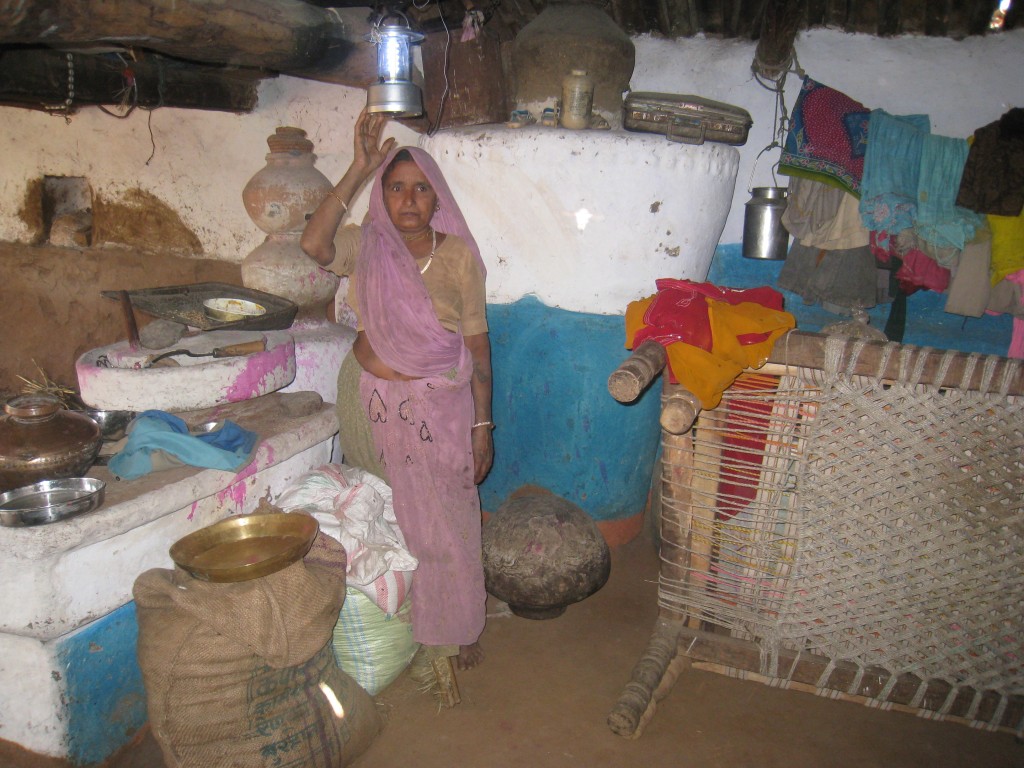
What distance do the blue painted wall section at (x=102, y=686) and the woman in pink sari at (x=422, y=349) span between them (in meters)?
1.01

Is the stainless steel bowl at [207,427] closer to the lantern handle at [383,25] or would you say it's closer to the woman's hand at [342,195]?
the woman's hand at [342,195]

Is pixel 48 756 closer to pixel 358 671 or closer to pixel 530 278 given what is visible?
pixel 358 671

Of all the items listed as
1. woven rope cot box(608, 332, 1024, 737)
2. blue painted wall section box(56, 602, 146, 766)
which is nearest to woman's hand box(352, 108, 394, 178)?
woven rope cot box(608, 332, 1024, 737)

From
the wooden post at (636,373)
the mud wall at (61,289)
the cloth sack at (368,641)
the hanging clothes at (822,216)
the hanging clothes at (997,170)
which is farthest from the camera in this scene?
the mud wall at (61,289)

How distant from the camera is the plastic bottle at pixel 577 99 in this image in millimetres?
3332

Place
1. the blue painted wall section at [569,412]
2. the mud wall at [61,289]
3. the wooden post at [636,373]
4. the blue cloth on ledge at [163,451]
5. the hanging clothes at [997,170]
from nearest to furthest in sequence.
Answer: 1. the wooden post at [636,373]
2. the blue cloth on ledge at [163,451]
3. the hanging clothes at [997,170]
4. the blue painted wall section at [569,412]
5. the mud wall at [61,289]

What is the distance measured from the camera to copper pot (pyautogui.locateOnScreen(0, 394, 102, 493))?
215cm

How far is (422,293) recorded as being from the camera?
2.58 m

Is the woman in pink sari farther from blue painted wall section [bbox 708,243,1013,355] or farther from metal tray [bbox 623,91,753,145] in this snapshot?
blue painted wall section [bbox 708,243,1013,355]

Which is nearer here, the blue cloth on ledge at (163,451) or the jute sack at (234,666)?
the jute sack at (234,666)

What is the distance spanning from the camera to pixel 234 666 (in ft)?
6.71

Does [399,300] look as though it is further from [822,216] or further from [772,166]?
[772,166]

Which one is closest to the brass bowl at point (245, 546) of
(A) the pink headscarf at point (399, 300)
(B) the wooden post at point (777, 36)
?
(A) the pink headscarf at point (399, 300)

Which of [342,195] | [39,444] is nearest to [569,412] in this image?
[342,195]
